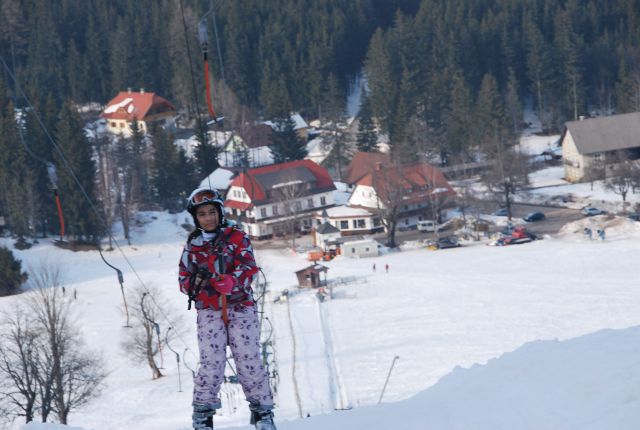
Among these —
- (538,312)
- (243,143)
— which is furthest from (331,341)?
(243,143)

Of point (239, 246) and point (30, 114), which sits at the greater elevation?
point (30, 114)

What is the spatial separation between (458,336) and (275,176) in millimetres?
18428

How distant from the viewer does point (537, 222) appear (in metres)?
35.3

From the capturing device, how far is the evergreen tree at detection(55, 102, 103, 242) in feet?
121

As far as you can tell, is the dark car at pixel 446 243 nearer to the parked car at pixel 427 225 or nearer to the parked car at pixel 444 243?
the parked car at pixel 444 243

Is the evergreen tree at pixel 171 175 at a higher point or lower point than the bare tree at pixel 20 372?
higher

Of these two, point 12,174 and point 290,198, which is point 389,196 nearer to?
point 290,198

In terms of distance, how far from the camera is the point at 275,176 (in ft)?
132

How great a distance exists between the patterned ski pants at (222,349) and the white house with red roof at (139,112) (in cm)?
4540

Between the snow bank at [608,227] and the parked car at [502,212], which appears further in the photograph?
the parked car at [502,212]

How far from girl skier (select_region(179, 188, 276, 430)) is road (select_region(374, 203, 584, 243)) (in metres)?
28.5

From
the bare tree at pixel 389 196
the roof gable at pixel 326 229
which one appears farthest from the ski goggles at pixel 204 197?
Answer: the roof gable at pixel 326 229

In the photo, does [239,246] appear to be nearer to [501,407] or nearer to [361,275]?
[501,407]

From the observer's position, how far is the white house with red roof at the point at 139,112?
51250mm
